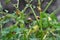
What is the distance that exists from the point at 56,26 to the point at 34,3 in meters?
0.94

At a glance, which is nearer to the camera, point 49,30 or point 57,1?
point 49,30

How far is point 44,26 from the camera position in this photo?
1033mm

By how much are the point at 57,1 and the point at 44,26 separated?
927 mm

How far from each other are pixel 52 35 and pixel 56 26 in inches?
2.3

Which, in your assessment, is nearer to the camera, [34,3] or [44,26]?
[44,26]

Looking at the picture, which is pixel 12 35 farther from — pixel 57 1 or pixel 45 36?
pixel 57 1

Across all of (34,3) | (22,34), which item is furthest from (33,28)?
(34,3)

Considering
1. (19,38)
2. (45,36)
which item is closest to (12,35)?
(19,38)

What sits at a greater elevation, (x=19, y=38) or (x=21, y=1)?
(x=21, y=1)

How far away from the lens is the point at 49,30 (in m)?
1.05

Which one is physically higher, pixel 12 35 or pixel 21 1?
pixel 21 1

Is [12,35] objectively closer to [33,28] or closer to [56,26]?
[33,28]

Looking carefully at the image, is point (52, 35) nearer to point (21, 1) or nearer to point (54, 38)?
point (54, 38)

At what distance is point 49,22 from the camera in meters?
1.03
